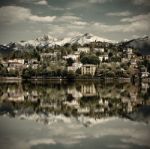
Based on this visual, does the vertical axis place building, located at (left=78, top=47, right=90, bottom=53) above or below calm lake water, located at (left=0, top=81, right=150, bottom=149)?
above

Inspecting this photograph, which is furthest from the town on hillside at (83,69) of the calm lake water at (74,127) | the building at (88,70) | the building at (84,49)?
the calm lake water at (74,127)

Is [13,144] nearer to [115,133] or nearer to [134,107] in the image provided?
[115,133]

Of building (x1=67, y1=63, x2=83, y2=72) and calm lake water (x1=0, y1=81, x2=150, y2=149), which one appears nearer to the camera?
calm lake water (x1=0, y1=81, x2=150, y2=149)

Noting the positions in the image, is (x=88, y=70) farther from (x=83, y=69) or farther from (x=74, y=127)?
(x=74, y=127)

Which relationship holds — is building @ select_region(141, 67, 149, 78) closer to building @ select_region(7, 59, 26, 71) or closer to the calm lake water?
building @ select_region(7, 59, 26, 71)

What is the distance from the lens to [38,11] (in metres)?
25.6

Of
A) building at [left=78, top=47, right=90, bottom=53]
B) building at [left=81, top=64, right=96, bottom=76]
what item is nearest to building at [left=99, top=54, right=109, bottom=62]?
building at [left=78, top=47, right=90, bottom=53]

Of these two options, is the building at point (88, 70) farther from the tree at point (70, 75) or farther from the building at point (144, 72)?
the building at point (144, 72)

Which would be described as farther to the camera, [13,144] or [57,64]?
[57,64]

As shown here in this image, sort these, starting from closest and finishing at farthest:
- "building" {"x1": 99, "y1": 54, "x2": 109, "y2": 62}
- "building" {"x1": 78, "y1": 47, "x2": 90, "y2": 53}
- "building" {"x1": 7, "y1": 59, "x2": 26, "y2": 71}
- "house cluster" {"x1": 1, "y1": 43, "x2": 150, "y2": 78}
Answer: "house cluster" {"x1": 1, "y1": 43, "x2": 150, "y2": 78}
"building" {"x1": 7, "y1": 59, "x2": 26, "y2": 71}
"building" {"x1": 99, "y1": 54, "x2": 109, "y2": 62}
"building" {"x1": 78, "y1": 47, "x2": 90, "y2": 53}

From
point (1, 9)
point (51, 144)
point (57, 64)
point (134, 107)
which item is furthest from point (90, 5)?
point (51, 144)

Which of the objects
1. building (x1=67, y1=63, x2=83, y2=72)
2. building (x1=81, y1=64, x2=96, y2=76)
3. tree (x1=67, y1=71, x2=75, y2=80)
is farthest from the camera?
building (x1=67, y1=63, x2=83, y2=72)

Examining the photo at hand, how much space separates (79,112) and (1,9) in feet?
53.0

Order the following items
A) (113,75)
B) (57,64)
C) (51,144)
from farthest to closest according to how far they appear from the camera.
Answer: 1. (57,64)
2. (113,75)
3. (51,144)
